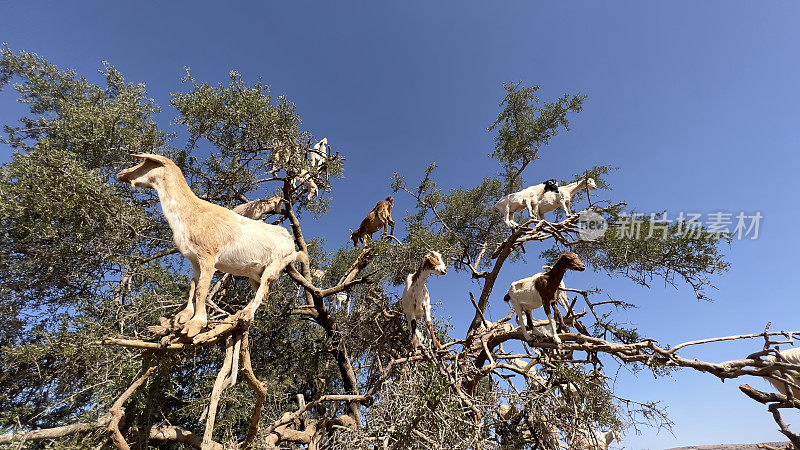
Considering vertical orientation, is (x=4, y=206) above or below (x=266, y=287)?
above

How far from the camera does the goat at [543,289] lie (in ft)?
16.3

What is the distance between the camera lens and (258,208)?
21.6 feet

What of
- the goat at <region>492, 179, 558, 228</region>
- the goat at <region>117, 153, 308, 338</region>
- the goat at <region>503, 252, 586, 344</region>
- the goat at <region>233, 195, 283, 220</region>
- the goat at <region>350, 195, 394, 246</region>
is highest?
the goat at <region>492, 179, 558, 228</region>

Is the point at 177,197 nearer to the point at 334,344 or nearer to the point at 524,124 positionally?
the point at 334,344

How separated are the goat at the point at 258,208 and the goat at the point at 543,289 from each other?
4.90m

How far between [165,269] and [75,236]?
193 centimetres

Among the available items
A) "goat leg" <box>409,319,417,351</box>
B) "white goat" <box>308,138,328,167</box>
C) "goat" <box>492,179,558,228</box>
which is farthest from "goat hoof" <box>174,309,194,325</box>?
"goat" <box>492,179,558,228</box>

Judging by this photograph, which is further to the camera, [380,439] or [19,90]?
[19,90]

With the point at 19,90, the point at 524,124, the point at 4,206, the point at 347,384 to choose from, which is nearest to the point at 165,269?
the point at 4,206

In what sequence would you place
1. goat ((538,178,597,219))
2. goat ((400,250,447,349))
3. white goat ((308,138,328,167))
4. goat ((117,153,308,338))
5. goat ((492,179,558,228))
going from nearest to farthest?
1. goat ((117,153,308,338))
2. goat ((400,250,447,349))
3. white goat ((308,138,328,167))
4. goat ((538,178,597,219))
5. goat ((492,179,558,228))

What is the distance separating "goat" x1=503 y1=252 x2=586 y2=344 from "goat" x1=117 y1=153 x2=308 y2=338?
3925 millimetres

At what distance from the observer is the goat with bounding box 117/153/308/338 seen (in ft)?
10.9

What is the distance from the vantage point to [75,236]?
6191 mm

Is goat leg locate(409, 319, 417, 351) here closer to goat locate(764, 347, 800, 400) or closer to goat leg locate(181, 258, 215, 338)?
goat leg locate(181, 258, 215, 338)
